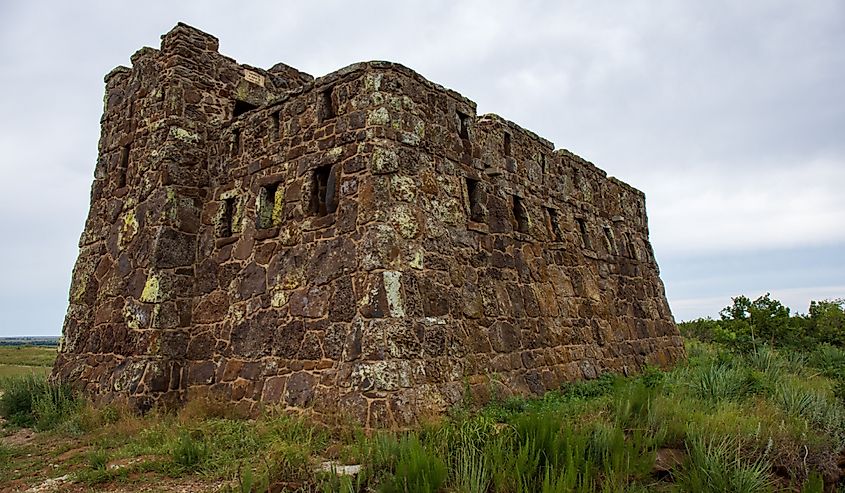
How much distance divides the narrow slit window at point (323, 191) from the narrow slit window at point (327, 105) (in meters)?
0.83

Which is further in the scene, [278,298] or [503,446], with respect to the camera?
[278,298]

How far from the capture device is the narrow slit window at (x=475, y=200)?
9.63 metres

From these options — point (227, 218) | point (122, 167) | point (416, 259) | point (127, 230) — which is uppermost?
point (122, 167)

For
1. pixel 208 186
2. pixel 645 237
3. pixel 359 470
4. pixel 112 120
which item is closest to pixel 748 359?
pixel 645 237

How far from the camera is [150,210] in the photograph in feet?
33.8

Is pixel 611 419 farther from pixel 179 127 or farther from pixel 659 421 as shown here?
pixel 179 127

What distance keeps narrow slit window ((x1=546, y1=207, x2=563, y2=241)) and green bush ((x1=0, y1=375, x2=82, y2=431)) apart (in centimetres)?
911

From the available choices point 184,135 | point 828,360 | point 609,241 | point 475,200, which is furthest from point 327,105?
A: point 828,360

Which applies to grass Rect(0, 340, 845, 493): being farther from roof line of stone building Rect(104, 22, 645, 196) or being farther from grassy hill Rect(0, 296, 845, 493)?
roof line of stone building Rect(104, 22, 645, 196)

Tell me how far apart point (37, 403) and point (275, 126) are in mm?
6255

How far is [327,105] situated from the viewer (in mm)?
9047

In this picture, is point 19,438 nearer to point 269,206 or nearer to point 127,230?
point 127,230

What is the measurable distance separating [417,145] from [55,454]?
648cm

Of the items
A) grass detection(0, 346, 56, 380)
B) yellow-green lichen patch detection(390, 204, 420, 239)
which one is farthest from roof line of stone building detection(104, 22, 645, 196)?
grass detection(0, 346, 56, 380)
